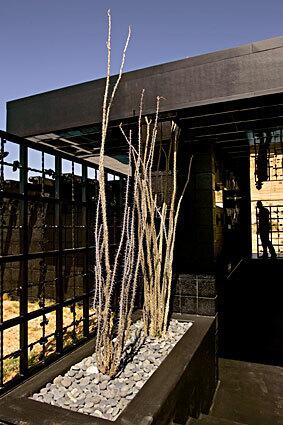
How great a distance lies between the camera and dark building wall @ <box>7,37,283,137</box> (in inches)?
78.4

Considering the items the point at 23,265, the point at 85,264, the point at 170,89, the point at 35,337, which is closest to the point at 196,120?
the point at 170,89

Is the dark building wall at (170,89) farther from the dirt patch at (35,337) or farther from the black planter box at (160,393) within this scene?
the black planter box at (160,393)

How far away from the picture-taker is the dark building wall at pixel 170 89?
199cm

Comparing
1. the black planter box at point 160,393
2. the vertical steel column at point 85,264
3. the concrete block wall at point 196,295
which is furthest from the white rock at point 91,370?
the concrete block wall at point 196,295

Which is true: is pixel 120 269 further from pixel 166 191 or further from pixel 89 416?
pixel 89 416

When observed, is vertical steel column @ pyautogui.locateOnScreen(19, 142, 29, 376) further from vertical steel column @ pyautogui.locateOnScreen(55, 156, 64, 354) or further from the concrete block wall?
the concrete block wall

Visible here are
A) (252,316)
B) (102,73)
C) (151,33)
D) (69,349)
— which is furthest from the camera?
(252,316)

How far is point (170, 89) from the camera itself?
2.34 metres

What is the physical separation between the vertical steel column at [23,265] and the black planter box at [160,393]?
16 centimetres

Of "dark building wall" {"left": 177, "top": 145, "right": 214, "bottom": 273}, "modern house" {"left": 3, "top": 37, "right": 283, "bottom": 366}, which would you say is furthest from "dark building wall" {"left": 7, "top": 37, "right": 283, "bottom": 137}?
"dark building wall" {"left": 177, "top": 145, "right": 214, "bottom": 273}

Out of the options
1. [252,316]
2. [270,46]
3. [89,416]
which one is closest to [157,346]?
[89,416]

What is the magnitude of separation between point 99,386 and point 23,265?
2.60 feet

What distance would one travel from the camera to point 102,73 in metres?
2.59

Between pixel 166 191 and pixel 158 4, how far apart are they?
6.28ft
